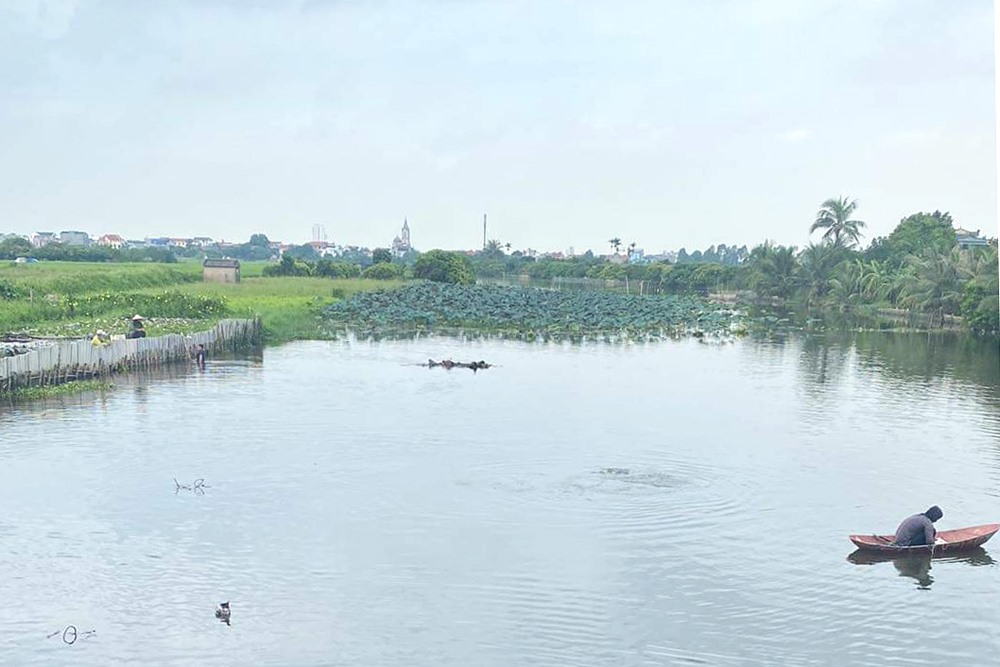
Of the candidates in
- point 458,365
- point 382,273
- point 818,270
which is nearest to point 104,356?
point 458,365

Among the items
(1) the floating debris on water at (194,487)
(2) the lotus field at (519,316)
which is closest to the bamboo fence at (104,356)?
(1) the floating debris on water at (194,487)

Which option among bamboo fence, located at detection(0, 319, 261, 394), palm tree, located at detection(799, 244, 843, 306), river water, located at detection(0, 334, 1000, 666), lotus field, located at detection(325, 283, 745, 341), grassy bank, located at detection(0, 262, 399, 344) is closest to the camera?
river water, located at detection(0, 334, 1000, 666)

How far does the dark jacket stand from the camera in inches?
659

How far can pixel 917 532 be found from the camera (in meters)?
16.8

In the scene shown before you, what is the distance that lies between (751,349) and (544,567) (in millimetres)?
33032

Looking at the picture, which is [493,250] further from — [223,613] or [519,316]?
[223,613]

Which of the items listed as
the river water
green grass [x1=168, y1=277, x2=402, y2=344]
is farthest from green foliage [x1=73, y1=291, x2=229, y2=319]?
the river water

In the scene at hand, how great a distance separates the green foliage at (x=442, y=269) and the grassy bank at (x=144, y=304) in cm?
1778

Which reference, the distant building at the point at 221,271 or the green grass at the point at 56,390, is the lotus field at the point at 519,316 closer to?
the distant building at the point at 221,271

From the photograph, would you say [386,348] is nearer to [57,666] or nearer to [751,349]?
[751,349]

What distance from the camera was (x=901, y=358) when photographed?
43938mm

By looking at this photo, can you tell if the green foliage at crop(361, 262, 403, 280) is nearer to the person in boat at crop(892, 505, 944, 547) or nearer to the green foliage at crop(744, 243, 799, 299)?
the green foliage at crop(744, 243, 799, 299)

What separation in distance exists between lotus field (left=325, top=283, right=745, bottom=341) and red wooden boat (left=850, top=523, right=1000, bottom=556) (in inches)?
1269

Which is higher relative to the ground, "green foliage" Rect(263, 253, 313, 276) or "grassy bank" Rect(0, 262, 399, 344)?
"green foliage" Rect(263, 253, 313, 276)
